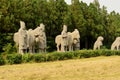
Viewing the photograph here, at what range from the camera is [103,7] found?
208ft

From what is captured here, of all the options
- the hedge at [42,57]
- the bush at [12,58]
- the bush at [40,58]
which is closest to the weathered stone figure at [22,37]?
the hedge at [42,57]

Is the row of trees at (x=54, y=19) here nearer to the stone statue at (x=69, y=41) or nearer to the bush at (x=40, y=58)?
the stone statue at (x=69, y=41)

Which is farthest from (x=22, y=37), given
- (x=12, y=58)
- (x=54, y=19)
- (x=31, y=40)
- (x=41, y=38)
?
(x=54, y=19)

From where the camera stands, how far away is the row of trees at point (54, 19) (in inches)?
1623

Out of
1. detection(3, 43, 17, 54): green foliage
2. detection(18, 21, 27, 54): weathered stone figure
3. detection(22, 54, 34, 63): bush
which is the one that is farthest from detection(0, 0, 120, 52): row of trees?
detection(22, 54, 34, 63): bush

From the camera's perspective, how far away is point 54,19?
48031 millimetres

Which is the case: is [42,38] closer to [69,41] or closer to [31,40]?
[31,40]

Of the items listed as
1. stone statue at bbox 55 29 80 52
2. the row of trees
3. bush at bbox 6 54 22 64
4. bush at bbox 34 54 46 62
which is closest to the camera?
bush at bbox 6 54 22 64

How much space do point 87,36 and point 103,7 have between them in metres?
10.8

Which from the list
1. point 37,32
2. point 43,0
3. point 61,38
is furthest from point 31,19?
point 37,32

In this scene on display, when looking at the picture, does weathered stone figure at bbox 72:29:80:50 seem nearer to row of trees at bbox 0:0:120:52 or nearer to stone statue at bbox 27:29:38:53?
row of trees at bbox 0:0:120:52

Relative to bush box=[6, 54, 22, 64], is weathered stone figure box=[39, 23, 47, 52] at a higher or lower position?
higher

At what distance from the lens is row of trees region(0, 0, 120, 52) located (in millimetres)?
41219

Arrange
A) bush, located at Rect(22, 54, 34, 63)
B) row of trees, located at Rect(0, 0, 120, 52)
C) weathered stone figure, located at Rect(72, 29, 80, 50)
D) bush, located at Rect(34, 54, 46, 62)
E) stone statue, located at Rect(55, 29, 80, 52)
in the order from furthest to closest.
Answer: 1. row of trees, located at Rect(0, 0, 120, 52)
2. weathered stone figure, located at Rect(72, 29, 80, 50)
3. stone statue, located at Rect(55, 29, 80, 52)
4. bush, located at Rect(34, 54, 46, 62)
5. bush, located at Rect(22, 54, 34, 63)
